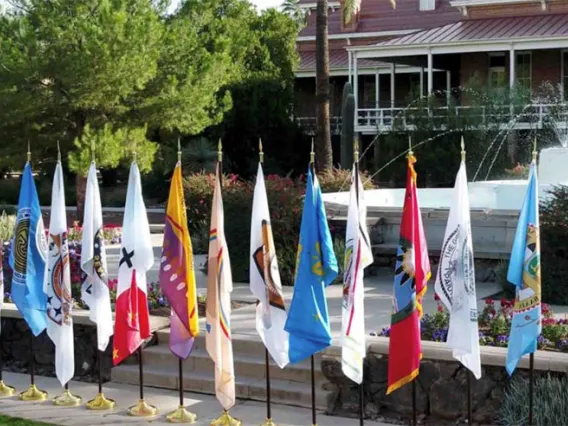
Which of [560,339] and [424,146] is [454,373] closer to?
[560,339]

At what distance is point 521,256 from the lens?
725 cm

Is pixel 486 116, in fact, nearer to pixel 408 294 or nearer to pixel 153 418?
pixel 153 418

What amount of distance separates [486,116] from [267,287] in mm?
24597

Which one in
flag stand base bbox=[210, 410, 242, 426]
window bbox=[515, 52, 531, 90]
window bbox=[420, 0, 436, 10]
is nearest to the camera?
flag stand base bbox=[210, 410, 242, 426]

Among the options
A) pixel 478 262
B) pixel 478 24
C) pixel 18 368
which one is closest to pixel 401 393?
pixel 18 368

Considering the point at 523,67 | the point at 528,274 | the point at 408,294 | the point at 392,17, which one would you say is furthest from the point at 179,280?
the point at 392,17

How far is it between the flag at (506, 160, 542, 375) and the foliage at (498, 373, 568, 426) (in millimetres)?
576

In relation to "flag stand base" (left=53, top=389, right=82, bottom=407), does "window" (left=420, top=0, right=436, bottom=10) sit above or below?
above

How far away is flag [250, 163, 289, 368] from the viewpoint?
7895 millimetres

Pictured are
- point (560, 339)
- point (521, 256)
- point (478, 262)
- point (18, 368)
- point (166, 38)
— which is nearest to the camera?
point (521, 256)

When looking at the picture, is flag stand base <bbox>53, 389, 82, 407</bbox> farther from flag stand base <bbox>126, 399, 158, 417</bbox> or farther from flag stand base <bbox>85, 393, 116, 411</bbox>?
flag stand base <bbox>126, 399, 158, 417</bbox>

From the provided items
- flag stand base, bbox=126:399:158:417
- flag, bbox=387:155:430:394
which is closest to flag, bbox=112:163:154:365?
flag stand base, bbox=126:399:158:417

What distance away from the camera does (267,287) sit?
7.91 meters

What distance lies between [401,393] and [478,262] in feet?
19.0
